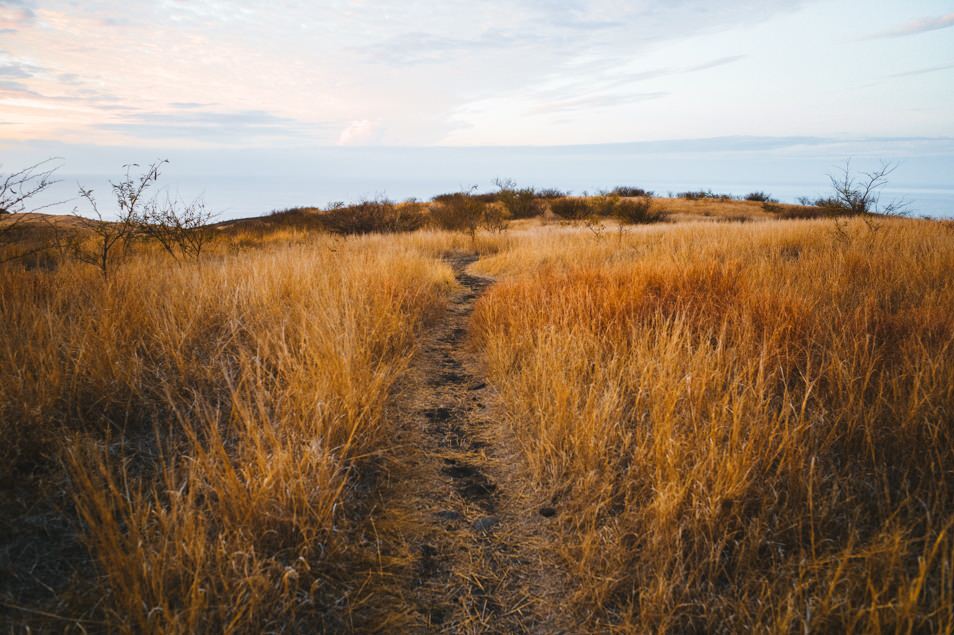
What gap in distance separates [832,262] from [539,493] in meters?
5.53

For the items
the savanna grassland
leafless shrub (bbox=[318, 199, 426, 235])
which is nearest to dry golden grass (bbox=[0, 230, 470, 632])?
the savanna grassland

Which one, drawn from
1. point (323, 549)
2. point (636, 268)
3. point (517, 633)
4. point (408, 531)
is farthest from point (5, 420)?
point (636, 268)

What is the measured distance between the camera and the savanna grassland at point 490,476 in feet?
5.11

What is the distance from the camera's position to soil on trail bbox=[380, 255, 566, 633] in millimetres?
1756

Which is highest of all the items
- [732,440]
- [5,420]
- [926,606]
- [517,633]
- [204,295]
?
[204,295]

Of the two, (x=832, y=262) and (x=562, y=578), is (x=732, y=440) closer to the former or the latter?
(x=562, y=578)

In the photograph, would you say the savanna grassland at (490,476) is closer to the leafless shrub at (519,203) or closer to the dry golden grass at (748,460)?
the dry golden grass at (748,460)

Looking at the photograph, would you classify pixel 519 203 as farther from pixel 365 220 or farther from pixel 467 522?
pixel 467 522

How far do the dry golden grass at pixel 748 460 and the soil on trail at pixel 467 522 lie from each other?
16 cm

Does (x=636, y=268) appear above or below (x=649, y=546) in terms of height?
above

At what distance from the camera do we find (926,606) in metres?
1.51

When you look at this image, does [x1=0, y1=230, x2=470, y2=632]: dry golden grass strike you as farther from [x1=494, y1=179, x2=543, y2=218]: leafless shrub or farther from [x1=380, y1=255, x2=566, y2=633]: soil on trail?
[x1=494, y1=179, x2=543, y2=218]: leafless shrub

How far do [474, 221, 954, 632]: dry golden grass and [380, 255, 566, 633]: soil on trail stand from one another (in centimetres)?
16

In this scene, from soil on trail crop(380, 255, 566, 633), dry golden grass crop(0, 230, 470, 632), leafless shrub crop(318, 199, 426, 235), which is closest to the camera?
dry golden grass crop(0, 230, 470, 632)
